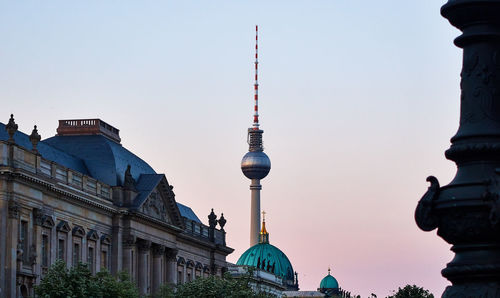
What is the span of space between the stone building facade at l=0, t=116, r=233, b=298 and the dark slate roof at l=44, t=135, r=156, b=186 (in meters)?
0.08

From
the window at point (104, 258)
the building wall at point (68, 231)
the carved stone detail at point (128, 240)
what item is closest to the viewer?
the building wall at point (68, 231)

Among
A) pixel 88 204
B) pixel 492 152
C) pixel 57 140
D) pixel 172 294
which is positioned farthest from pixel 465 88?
pixel 57 140

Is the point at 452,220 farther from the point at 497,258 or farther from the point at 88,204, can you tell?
the point at 88,204

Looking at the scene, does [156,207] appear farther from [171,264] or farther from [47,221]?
[47,221]

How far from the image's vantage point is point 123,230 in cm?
10862

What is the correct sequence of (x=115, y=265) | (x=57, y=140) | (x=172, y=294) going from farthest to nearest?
(x=57, y=140)
(x=115, y=265)
(x=172, y=294)

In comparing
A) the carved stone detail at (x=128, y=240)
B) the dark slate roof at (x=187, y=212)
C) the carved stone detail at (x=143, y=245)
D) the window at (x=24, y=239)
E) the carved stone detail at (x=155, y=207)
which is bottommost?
the window at (x=24, y=239)

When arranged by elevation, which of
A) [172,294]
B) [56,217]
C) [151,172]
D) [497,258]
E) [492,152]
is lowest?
[497,258]

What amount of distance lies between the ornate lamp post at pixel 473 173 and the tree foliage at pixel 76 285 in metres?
58.9

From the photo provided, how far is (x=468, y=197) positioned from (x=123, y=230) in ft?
306

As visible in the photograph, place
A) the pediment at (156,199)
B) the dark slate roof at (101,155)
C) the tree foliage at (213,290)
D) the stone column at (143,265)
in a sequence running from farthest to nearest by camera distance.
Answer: the stone column at (143,265) → the pediment at (156,199) → the dark slate roof at (101,155) → the tree foliage at (213,290)

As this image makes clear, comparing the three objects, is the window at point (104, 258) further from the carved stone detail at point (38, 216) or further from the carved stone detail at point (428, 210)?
the carved stone detail at point (428, 210)

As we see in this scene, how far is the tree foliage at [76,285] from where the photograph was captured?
75000 mm

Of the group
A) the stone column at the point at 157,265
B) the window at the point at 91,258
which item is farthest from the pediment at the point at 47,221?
the stone column at the point at 157,265
